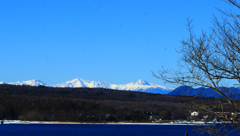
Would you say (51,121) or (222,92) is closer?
(222,92)

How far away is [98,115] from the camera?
122m

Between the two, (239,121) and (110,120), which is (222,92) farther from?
(110,120)

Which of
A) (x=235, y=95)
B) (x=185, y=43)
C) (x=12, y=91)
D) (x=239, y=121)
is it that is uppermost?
(x=12, y=91)

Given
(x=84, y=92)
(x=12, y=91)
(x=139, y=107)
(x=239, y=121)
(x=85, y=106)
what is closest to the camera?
(x=239, y=121)

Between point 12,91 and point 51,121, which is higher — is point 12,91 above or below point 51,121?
above

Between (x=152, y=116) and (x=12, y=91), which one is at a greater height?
(x=12, y=91)

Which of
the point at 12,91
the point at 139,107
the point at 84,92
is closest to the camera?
the point at 139,107

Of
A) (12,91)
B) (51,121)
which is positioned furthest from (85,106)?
(12,91)

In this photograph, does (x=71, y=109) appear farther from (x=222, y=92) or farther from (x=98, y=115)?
(x=222, y=92)

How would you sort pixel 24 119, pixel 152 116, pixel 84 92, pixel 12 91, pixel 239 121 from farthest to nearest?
pixel 84 92
pixel 12 91
pixel 152 116
pixel 24 119
pixel 239 121

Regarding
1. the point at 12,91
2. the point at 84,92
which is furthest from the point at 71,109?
the point at 84,92

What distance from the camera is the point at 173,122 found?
13712 cm

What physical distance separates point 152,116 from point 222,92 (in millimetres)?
121721

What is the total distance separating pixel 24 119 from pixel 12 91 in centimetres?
5173
